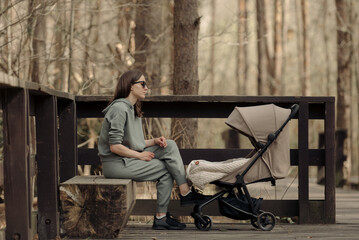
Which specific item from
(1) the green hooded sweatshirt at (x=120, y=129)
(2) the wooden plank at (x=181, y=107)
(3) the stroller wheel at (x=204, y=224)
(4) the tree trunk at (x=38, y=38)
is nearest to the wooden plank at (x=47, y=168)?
(1) the green hooded sweatshirt at (x=120, y=129)

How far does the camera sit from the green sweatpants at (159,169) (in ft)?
19.2

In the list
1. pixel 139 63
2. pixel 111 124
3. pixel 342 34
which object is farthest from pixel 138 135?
pixel 342 34

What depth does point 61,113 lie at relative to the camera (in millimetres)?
6609

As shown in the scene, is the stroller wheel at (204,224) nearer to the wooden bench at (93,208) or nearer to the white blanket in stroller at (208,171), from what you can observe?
the white blanket in stroller at (208,171)

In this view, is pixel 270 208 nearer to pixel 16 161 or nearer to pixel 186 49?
pixel 16 161

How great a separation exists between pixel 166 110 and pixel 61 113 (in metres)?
1.03

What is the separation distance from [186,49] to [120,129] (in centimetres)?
Answer: 369

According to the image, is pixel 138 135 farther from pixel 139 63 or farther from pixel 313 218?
pixel 139 63

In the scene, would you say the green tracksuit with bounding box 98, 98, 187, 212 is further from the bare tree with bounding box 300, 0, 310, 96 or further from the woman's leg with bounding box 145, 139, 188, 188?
the bare tree with bounding box 300, 0, 310, 96

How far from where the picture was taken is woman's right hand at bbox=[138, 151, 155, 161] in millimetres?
5871

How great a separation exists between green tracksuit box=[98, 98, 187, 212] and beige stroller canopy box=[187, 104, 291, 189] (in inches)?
7.9

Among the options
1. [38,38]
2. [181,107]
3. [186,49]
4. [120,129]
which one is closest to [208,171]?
[120,129]

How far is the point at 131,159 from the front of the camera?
587 cm

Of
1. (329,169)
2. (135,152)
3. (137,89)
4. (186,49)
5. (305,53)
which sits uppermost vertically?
(305,53)
